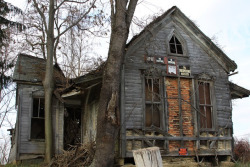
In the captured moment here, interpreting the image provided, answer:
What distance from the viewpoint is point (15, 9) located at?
1448 cm

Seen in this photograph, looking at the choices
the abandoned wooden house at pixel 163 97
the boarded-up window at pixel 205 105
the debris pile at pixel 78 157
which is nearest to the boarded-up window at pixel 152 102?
the abandoned wooden house at pixel 163 97

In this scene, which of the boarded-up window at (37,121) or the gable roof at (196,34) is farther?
the boarded-up window at (37,121)

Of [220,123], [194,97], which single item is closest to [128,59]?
[194,97]

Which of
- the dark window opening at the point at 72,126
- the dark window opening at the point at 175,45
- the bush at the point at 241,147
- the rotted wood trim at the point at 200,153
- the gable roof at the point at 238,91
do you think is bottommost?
the bush at the point at 241,147

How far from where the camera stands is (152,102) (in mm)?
11398

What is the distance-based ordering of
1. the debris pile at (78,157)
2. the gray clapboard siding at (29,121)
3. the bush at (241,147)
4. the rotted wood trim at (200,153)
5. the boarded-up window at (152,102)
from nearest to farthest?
the debris pile at (78,157), the rotted wood trim at (200,153), the boarded-up window at (152,102), the gray clapboard siding at (29,121), the bush at (241,147)

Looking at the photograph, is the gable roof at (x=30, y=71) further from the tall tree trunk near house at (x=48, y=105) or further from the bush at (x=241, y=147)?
the bush at (x=241, y=147)

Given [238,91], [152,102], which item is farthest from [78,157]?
[238,91]

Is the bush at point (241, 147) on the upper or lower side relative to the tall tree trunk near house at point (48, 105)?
lower

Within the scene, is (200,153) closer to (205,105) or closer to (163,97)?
(205,105)

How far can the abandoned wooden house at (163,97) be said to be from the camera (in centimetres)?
1108

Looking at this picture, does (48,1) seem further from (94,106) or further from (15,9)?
(94,106)

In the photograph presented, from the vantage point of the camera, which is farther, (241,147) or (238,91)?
(241,147)

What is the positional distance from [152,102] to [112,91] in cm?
301
